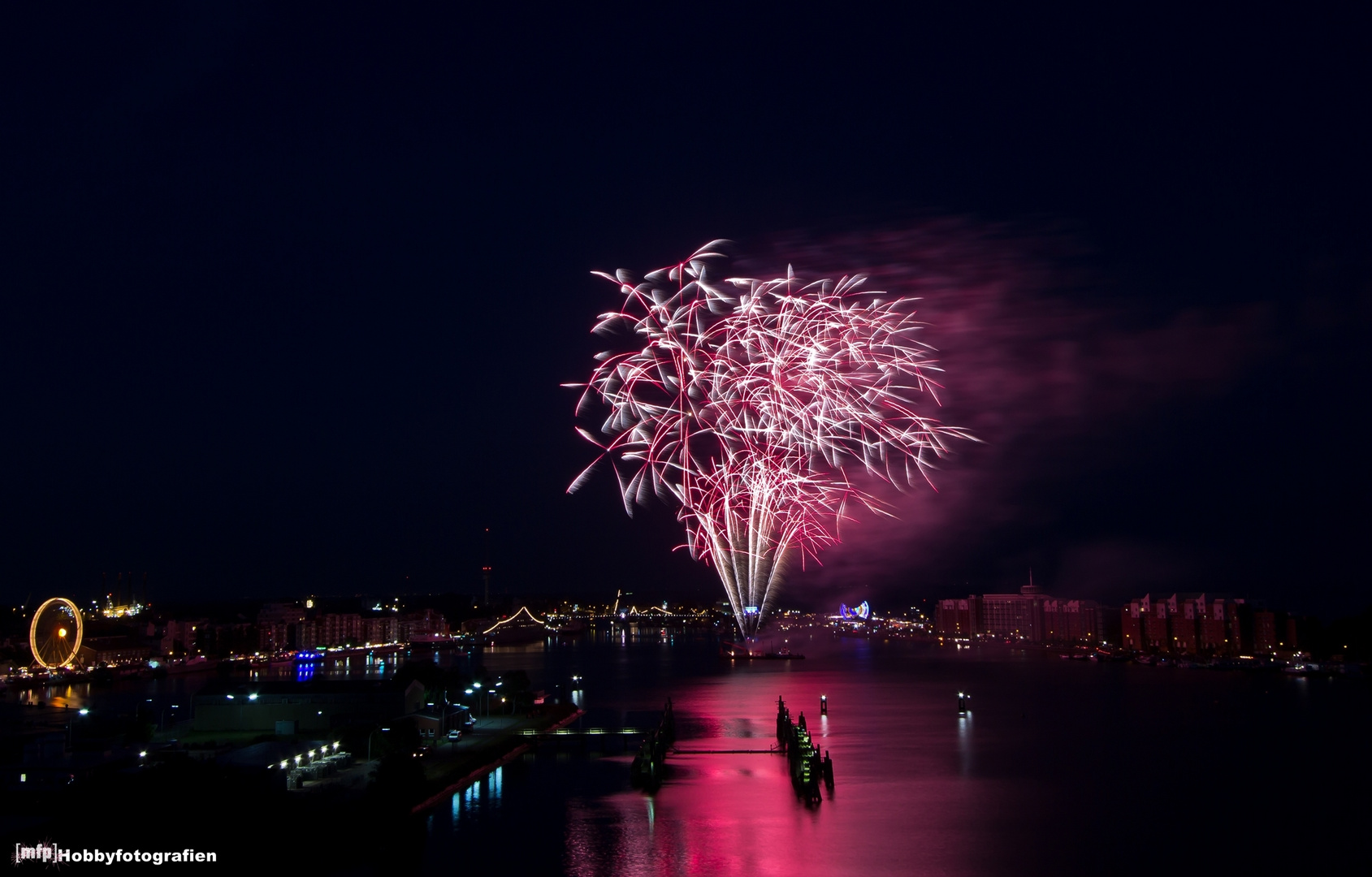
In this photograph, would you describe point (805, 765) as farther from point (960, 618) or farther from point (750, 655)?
point (960, 618)

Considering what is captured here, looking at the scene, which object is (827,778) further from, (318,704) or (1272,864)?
(318,704)

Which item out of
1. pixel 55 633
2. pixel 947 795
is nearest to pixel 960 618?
Answer: pixel 55 633

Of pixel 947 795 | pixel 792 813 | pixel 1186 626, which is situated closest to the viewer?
pixel 792 813

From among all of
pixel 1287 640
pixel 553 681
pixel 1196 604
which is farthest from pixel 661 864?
pixel 1196 604

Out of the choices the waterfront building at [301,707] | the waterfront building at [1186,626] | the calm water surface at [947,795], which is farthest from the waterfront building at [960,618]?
the waterfront building at [301,707]

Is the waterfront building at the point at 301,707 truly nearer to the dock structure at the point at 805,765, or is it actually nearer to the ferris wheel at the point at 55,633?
the dock structure at the point at 805,765

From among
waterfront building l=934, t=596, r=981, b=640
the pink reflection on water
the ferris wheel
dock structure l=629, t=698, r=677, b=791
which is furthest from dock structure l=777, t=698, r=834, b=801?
waterfront building l=934, t=596, r=981, b=640
